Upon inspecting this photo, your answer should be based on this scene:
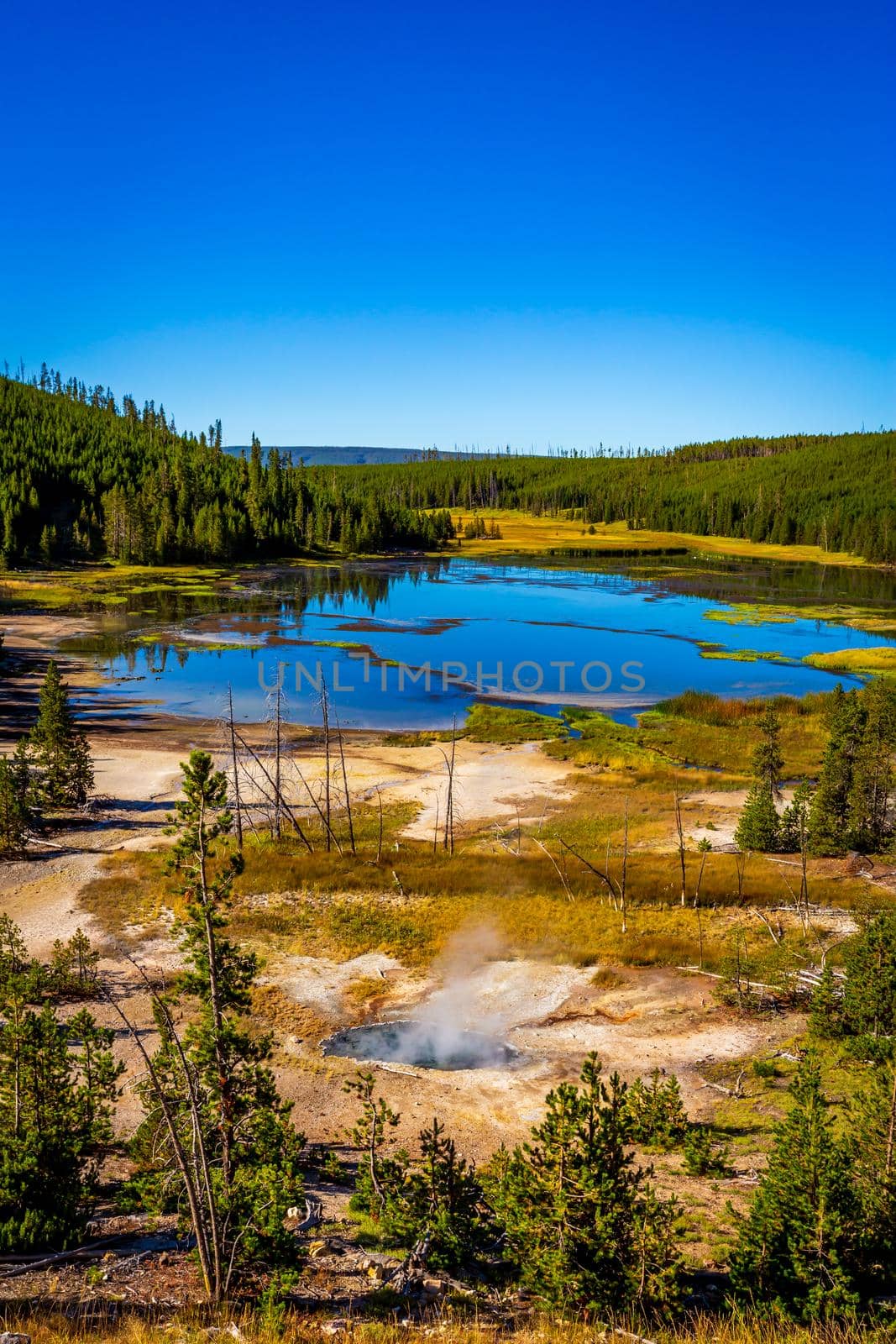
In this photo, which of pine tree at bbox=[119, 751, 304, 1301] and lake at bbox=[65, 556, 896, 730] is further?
lake at bbox=[65, 556, 896, 730]

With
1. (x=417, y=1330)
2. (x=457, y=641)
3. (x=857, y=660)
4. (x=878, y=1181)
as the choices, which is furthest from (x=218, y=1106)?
(x=857, y=660)

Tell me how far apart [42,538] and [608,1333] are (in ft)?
486

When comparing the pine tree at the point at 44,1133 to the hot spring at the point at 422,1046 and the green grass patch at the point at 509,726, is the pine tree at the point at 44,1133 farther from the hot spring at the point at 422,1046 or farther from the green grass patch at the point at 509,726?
the green grass patch at the point at 509,726

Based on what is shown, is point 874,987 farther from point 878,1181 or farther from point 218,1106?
point 218,1106

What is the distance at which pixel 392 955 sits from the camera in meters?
27.5

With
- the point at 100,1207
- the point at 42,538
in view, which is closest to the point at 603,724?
the point at 100,1207

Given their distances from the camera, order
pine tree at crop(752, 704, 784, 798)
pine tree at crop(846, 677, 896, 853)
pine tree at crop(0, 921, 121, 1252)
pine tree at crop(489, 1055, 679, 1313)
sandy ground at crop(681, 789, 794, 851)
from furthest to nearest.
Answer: pine tree at crop(752, 704, 784, 798), sandy ground at crop(681, 789, 794, 851), pine tree at crop(846, 677, 896, 853), pine tree at crop(0, 921, 121, 1252), pine tree at crop(489, 1055, 679, 1313)

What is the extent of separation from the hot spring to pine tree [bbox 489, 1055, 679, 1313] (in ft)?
32.9

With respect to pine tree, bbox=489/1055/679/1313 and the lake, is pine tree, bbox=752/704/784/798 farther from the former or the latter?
pine tree, bbox=489/1055/679/1313

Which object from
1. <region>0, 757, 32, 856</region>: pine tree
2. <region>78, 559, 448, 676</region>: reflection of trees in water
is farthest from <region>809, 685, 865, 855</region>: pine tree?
<region>78, 559, 448, 676</region>: reflection of trees in water

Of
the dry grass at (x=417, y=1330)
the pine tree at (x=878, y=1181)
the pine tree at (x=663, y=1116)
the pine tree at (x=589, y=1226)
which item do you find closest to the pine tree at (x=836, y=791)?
the pine tree at (x=663, y=1116)

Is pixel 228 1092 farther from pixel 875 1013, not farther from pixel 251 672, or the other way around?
pixel 251 672

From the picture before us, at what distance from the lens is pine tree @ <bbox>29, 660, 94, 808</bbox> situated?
130 feet

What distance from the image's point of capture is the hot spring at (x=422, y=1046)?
71.5ft
